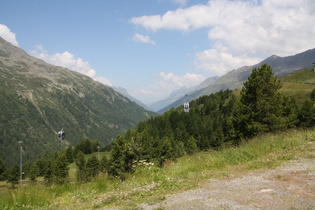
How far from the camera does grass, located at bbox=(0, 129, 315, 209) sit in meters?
7.57

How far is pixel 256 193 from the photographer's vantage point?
6.68 meters

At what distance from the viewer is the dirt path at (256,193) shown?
585cm

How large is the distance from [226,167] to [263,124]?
26.1 meters

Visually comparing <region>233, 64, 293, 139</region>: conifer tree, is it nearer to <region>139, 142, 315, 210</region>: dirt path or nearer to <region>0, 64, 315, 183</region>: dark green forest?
<region>0, 64, 315, 183</region>: dark green forest

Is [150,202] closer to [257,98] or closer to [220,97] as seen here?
[257,98]

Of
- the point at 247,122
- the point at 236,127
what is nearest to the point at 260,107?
the point at 247,122

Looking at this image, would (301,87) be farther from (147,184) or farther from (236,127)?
(147,184)

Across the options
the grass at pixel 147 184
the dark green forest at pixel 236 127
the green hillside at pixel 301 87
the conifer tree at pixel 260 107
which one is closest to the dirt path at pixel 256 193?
the grass at pixel 147 184

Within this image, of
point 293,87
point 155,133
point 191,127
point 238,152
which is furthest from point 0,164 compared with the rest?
point 293,87

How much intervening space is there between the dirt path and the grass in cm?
69

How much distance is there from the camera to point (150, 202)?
6.78 metres

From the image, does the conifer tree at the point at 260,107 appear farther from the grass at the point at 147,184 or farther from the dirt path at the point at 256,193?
the dirt path at the point at 256,193

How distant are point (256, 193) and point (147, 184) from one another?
464cm

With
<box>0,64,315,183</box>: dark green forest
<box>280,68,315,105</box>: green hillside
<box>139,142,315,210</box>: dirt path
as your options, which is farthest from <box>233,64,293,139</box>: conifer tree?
<box>280,68,315,105</box>: green hillside
